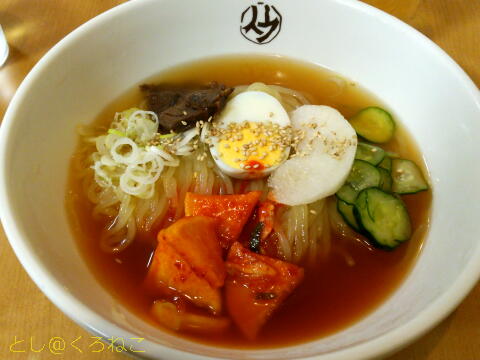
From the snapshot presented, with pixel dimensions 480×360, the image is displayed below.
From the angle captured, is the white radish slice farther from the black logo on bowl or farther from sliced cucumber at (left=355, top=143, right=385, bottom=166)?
the black logo on bowl

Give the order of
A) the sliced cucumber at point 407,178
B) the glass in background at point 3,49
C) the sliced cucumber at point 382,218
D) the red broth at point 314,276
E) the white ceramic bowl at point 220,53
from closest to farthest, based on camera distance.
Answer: the white ceramic bowl at point 220,53, the red broth at point 314,276, the sliced cucumber at point 382,218, the sliced cucumber at point 407,178, the glass in background at point 3,49

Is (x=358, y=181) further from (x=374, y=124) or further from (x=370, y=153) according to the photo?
(x=374, y=124)

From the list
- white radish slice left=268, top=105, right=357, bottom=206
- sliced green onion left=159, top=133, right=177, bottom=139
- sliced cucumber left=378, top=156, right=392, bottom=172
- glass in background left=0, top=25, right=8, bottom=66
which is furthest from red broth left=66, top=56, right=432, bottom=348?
glass in background left=0, top=25, right=8, bottom=66

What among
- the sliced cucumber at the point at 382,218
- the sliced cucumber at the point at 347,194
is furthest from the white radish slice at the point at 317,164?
the sliced cucumber at the point at 382,218

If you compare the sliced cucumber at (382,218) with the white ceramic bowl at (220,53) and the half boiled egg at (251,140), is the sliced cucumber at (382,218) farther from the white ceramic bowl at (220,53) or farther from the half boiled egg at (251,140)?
the half boiled egg at (251,140)

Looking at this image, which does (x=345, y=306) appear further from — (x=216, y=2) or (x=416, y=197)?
(x=216, y=2)

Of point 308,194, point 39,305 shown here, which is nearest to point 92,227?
point 39,305
